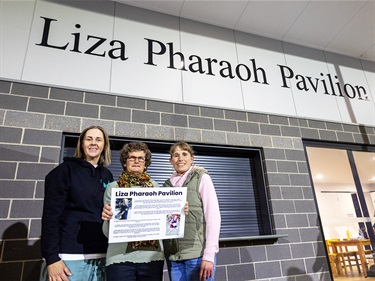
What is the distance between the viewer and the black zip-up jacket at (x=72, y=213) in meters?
1.15

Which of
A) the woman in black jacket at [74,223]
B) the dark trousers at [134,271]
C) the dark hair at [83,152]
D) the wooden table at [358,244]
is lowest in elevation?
the wooden table at [358,244]

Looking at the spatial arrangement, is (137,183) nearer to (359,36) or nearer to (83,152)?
(83,152)

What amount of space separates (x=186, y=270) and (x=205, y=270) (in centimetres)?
11

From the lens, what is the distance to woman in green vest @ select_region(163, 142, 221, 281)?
4.35 ft

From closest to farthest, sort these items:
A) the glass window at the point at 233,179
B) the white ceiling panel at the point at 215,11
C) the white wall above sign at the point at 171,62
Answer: the white wall above sign at the point at 171,62 → the glass window at the point at 233,179 → the white ceiling panel at the point at 215,11

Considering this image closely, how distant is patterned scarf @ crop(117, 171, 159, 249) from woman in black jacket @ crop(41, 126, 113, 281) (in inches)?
5.2

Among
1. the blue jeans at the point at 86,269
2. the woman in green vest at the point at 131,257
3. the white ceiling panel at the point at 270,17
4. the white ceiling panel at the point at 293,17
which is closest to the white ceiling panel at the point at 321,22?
the white ceiling panel at the point at 293,17

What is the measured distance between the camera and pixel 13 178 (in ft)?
6.14

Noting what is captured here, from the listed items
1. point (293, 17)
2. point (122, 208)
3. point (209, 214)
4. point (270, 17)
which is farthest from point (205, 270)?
point (293, 17)

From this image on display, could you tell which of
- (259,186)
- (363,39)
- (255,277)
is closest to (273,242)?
(255,277)

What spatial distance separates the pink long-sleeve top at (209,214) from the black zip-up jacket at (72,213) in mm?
477

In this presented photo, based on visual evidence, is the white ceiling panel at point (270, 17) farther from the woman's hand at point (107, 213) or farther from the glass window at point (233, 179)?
the woman's hand at point (107, 213)

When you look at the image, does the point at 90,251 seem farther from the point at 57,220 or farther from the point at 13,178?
the point at 13,178

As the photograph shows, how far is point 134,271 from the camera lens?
47.3 inches
